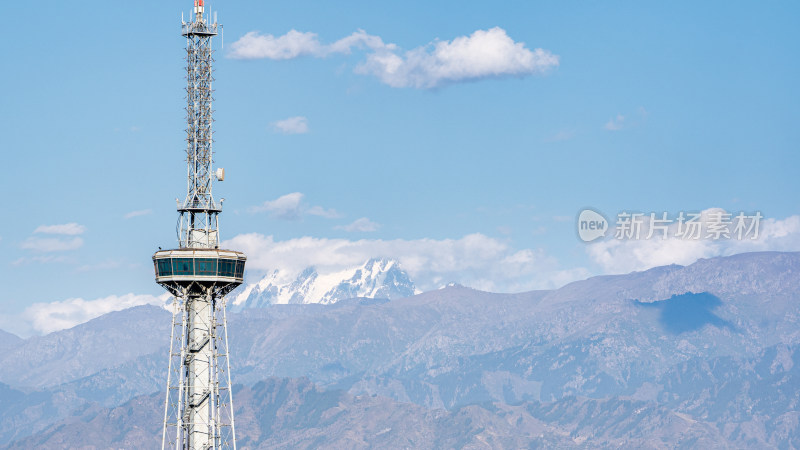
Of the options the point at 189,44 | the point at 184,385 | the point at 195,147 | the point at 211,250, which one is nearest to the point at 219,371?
the point at 184,385

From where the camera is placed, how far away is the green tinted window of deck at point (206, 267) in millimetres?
158375

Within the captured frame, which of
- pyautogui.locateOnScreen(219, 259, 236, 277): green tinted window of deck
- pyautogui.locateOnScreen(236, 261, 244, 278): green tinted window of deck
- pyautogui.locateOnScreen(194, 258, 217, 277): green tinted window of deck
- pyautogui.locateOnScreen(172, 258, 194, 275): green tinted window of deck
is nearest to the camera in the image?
pyautogui.locateOnScreen(172, 258, 194, 275): green tinted window of deck

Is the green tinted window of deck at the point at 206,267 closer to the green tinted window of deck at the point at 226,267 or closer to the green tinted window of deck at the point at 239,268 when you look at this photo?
the green tinted window of deck at the point at 226,267

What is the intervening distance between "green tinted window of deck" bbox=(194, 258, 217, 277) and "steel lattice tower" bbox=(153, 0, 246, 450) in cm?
1

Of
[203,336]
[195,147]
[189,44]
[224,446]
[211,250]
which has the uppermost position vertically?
[189,44]

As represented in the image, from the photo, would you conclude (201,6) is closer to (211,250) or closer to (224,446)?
(211,250)

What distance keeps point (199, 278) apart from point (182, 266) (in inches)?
94.4

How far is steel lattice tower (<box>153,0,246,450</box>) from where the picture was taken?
158 m

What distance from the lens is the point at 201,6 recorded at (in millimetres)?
163750

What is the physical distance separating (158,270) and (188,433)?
19.4 meters

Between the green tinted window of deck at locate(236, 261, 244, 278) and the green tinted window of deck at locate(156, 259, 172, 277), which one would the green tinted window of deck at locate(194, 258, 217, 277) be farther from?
the green tinted window of deck at locate(156, 259, 172, 277)

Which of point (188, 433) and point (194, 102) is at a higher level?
point (194, 102)

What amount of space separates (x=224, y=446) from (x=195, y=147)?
35.2 meters

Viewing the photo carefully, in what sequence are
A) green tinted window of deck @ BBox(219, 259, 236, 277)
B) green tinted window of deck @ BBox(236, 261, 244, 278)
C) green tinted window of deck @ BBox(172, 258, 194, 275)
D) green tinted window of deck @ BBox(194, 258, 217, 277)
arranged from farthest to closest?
1. green tinted window of deck @ BBox(236, 261, 244, 278)
2. green tinted window of deck @ BBox(219, 259, 236, 277)
3. green tinted window of deck @ BBox(194, 258, 217, 277)
4. green tinted window of deck @ BBox(172, 258, 194, 275)
